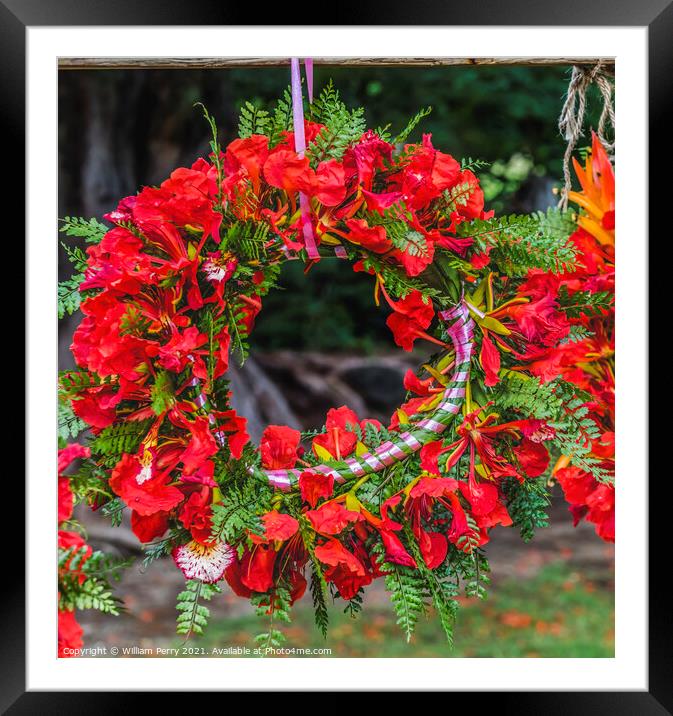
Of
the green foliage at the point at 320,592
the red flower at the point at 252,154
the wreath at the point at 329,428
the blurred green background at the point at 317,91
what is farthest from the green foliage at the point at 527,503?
the blurred green background at the point at 317,91

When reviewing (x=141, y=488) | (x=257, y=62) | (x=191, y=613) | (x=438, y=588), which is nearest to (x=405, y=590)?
(x=438, y=588)

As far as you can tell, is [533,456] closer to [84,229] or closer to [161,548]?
[161,548]

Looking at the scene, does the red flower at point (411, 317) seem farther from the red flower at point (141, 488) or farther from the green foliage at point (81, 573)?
the green foliage at point (81, 573)

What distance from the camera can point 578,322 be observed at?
4.48ft

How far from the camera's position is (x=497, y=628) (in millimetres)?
2922

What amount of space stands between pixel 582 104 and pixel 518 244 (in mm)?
406

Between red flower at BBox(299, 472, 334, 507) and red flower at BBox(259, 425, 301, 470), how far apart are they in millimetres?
78

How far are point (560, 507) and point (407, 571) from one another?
2730 millimetres

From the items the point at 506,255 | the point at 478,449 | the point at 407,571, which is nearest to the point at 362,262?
the point at 506,255

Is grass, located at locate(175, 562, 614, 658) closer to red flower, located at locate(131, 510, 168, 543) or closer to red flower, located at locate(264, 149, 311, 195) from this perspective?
red flower, located at locate(131, 510, 168, 543)

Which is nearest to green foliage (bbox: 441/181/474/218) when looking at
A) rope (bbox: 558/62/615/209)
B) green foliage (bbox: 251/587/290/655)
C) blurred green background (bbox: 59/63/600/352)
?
rope (bbox: 558/62/615/209)

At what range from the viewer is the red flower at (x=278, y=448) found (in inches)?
49.8

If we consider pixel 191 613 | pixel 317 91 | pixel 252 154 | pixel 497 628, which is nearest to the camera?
pixel 191 613
